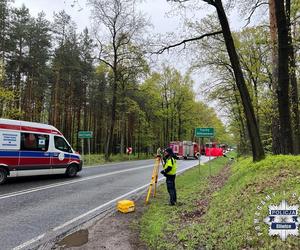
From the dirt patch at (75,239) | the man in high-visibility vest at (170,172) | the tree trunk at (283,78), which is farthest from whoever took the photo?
the tree trunk at (283,78)

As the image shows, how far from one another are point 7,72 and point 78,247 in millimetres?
30012

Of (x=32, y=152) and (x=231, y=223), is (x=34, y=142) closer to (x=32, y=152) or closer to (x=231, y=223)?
(x=32, y=152)

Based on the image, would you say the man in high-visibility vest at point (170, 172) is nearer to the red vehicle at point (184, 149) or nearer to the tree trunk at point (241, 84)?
the tree trunk at point (241, 84)

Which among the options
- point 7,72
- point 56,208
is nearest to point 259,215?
point 56,208

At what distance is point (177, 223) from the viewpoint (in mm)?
6758

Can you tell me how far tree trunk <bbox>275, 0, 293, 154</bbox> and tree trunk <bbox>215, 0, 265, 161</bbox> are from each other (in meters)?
1.30

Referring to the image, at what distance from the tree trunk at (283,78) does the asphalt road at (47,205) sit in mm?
6004

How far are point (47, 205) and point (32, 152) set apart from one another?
18.3ft

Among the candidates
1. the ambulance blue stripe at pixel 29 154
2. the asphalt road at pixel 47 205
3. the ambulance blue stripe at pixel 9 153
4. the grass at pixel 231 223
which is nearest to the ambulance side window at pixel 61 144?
the ambulance blue stripe at pixel 29 154

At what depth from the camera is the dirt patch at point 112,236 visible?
534 cm

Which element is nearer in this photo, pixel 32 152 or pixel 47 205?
pixel 47 205

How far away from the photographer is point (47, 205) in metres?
8.65

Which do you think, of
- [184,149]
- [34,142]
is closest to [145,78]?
[184,149]

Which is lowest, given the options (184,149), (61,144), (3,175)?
(3,175)
